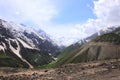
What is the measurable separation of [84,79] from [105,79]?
8683mm

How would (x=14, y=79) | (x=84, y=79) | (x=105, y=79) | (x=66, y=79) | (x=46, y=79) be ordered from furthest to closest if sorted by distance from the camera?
1. (x=14, y=79)
2. (x=46, y=79)
3. (x=66, y=79)
4. (x=84, y=79)
5. (x=105, y=79)

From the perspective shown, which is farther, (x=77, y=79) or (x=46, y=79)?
(x=46, y=79)

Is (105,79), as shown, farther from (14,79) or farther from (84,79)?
(14,79)

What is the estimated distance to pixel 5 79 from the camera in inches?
5034

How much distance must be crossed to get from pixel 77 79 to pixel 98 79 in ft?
30.8

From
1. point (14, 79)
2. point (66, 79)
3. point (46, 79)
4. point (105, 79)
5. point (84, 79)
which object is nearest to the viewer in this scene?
point (105, 79)

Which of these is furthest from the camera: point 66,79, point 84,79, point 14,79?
point 14,79

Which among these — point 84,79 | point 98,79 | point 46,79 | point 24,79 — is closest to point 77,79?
point 84,79

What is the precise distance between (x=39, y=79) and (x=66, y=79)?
1407 cm

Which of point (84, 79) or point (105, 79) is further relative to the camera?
point (84, 79)

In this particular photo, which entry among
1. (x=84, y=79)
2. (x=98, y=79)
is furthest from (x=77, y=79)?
(x=98, y=79)

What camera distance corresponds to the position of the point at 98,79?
317 feet

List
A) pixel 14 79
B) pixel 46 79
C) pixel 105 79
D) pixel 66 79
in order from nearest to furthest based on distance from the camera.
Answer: pixel 105 79 → pixel 66 79 → pixel 46 79 → pixel 14 79

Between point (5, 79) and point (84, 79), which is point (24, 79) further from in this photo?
point (84, 79)
